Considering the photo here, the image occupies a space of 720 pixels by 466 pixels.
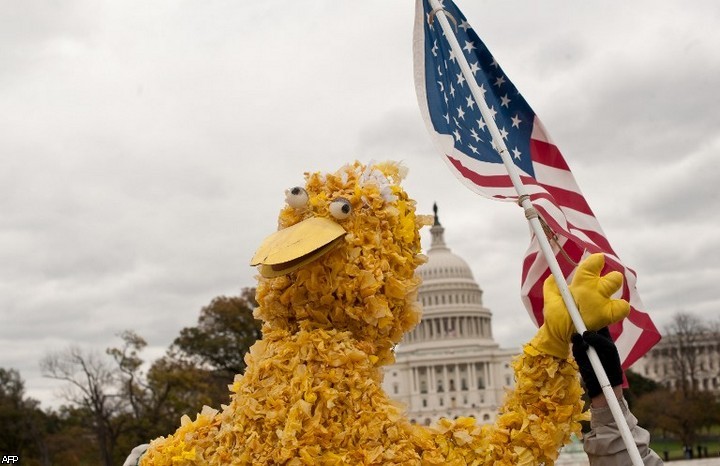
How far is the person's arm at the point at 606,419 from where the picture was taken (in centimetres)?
407

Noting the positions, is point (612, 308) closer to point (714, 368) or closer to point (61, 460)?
point (61, 460)

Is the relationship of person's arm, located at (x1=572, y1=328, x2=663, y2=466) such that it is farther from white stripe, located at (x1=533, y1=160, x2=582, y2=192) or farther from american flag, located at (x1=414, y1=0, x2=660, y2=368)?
white stripe, located at (x1=533, y1=160, x2=582, y2=192)

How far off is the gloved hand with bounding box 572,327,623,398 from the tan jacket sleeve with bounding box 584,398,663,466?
142mm

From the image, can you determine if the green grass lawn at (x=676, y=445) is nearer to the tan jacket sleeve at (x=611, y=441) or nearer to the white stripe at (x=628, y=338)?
the white stripe at (x=628, y=338)

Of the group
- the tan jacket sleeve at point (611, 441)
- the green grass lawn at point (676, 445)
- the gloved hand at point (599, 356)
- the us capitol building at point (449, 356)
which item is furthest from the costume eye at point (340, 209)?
the us capitol building at point (449, 356)

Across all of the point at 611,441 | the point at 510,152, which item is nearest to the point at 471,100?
the point at 510,152

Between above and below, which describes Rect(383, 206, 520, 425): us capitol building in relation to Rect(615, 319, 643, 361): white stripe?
above

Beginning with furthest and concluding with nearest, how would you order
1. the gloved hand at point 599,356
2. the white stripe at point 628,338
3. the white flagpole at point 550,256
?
1. the white stripe at point 628,338
2. the gloved hand at point 599,356
3. the white flagpole at point 550,256

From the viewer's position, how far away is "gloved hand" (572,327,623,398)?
400 cm

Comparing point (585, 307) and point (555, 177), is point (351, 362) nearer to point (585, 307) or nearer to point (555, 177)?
point (585, 307)

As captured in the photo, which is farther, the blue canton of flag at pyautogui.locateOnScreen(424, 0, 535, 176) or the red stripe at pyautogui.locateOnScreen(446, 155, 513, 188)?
the blue canton of flag at pyautogui.locateOnScreen(424, 0, 535, 176)

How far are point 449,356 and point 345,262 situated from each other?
7500 centimetres

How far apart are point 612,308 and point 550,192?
1235mm

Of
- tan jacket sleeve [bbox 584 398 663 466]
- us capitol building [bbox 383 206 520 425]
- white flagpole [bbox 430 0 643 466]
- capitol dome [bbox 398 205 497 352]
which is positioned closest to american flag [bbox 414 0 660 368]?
white flagpole [bbox 430 0 643 466]
